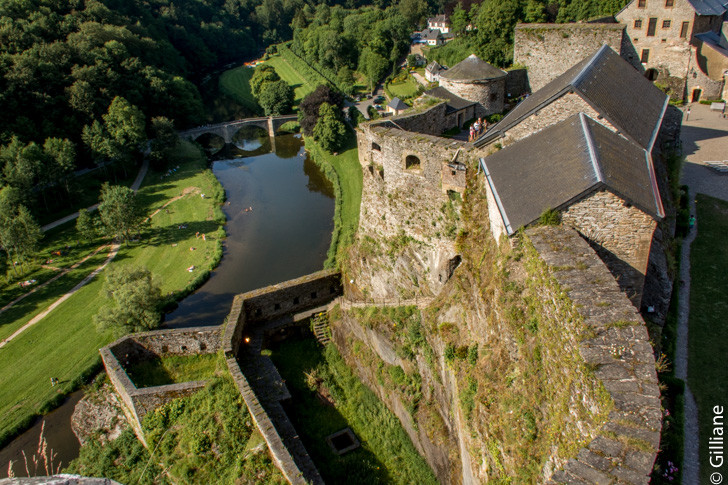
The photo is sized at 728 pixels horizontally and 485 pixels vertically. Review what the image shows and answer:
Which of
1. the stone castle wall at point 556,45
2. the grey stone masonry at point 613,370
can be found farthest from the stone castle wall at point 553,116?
the stone castle wall at point 556,45

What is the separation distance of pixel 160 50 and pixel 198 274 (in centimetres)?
4385

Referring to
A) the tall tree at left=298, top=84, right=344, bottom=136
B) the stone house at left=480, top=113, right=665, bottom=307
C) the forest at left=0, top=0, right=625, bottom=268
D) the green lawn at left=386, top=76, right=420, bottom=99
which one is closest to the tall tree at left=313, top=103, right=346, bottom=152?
the tall tree at left=298, top=84, right=344, bottom=136

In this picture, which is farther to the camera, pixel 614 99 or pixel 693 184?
pixel 693 184

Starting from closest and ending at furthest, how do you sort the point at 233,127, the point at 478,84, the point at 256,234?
the point at 478,84 < the point at 256,234 < the point at 233,127

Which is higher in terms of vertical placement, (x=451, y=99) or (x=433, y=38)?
(x=451, y=99)

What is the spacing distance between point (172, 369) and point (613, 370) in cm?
1654

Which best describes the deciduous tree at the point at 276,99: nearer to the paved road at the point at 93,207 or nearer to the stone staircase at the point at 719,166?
the paved road at the point at 93,207

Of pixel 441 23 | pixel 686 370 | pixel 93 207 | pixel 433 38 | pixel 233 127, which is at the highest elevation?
pixel 686 370

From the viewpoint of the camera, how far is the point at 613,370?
300 inches

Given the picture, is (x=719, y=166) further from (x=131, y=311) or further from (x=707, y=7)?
(x=131, y=311)

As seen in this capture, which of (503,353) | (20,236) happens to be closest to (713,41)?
(503,353)

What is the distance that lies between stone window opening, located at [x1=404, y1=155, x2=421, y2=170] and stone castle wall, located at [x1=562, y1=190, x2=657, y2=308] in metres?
6.97

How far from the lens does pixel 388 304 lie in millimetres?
18016

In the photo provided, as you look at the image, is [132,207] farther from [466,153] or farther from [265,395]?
[466,153]
